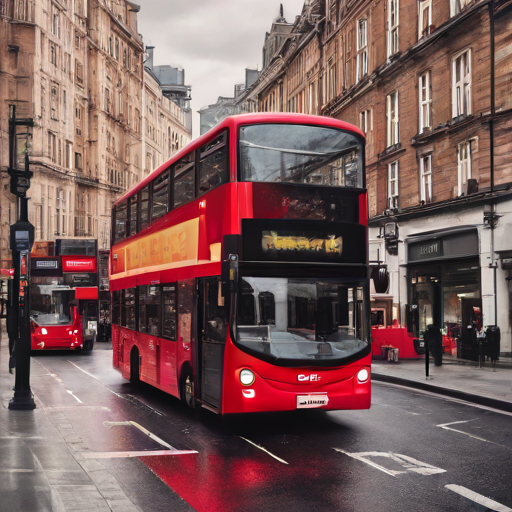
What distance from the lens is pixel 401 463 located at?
360 inches

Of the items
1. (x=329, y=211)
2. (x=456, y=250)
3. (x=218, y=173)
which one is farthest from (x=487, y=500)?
(x=456, y=250)

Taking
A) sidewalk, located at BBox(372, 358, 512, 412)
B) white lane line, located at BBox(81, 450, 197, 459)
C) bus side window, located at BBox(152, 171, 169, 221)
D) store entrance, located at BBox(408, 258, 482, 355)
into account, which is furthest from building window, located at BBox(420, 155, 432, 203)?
white lane line, located at BBox(81, 450, 197, 459)

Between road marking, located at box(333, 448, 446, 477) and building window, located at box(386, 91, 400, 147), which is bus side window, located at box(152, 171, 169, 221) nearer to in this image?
road marking, located at box(333, 448, 446, 477)

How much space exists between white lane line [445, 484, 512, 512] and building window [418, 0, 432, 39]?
77.1 ft

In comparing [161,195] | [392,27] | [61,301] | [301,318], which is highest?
[392,27]

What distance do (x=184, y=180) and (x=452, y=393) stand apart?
7600 mm

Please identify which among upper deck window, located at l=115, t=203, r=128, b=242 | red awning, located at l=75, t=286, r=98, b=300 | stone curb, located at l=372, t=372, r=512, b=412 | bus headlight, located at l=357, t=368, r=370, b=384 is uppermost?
upper deck window, located at l=115, t=203, r=128, b=242

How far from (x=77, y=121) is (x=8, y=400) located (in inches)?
2262

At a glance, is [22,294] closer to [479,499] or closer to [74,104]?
[479,499]

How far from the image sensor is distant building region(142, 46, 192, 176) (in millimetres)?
90125

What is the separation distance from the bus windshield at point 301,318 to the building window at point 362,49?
25519 millimetres

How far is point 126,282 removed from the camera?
57.1 ft

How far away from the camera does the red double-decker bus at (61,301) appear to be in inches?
1176

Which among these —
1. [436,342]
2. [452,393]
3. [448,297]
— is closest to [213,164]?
[452,393]
